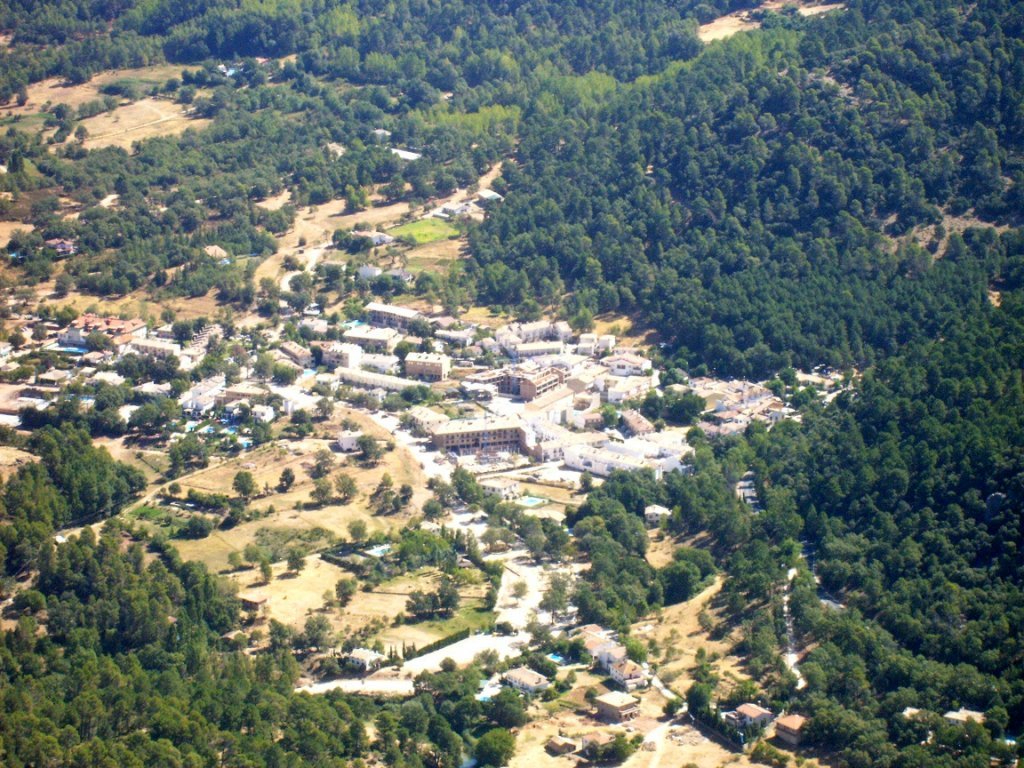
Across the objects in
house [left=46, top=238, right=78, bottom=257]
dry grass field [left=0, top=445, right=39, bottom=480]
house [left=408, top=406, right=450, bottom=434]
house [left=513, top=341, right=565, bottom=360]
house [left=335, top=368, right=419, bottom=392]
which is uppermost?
house [left=46, top=238, right=78, bottom=257]

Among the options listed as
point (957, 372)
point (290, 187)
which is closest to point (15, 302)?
point (290, 187)

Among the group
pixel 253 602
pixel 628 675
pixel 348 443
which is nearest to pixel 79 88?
pixel 348 443

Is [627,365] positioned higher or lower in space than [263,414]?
lower

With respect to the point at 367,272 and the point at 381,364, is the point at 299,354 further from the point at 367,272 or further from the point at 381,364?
the point at 367,272

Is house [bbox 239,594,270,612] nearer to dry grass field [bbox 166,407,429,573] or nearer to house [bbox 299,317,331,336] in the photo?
dry grass field [bbox 166,407,429,573]

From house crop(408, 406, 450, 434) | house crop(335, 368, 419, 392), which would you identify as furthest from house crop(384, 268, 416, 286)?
house crop(408, 406, 450, 434)

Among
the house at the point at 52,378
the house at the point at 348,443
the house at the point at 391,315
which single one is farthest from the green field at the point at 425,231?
the house at the point at 348,443
